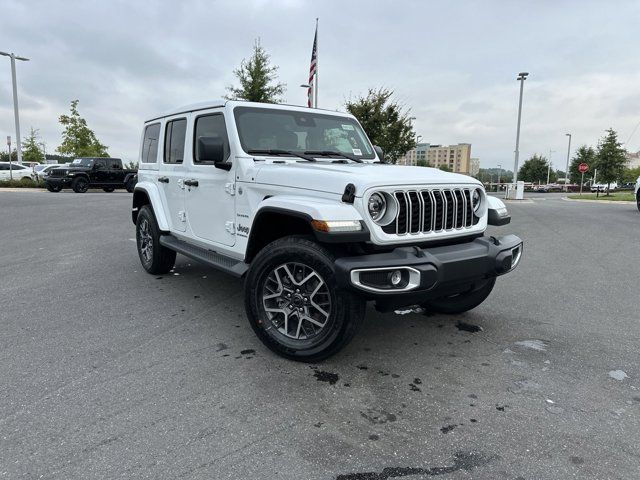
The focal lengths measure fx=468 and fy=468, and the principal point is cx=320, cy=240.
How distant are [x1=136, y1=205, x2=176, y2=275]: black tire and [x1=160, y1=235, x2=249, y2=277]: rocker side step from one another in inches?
9.4

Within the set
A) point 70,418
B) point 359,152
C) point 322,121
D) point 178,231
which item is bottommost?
point 70,418

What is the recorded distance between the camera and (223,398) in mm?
2904

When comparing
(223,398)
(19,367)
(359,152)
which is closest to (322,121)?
(359,152)

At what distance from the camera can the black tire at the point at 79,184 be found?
22142 mm

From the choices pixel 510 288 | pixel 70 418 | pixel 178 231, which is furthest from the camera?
pixel 510 288

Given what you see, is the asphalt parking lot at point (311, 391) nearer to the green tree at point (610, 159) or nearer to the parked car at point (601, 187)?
the green tree at point (610, 159)

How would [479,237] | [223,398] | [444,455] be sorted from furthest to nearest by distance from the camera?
[479,237] < [223,398] < [444,455]

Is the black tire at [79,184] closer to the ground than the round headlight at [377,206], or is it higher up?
closer to the ground

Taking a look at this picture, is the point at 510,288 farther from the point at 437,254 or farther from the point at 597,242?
the point at 597,242

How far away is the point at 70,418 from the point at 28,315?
7.37 feet

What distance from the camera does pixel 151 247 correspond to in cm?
591

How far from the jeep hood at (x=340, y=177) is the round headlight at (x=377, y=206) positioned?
0.10m

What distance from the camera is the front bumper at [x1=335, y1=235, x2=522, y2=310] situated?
291 cm

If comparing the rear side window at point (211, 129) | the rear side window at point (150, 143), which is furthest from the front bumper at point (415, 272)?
the rear side window at point (150, 143)
